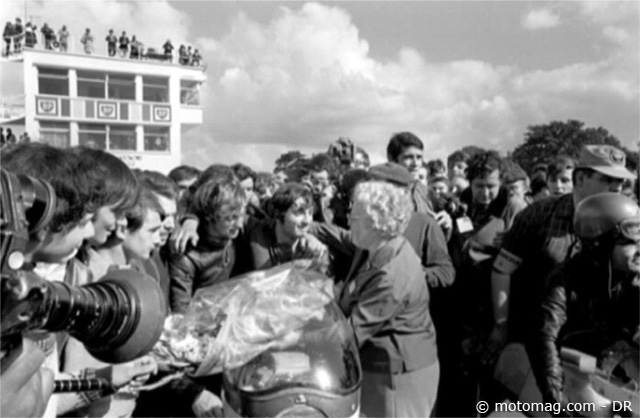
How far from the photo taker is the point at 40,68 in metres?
37.0

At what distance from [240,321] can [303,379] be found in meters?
0.29

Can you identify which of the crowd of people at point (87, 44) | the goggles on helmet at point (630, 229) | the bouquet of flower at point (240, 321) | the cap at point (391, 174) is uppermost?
the crowd of people at point (87, 44)

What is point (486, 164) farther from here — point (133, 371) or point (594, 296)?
point (133, 371)

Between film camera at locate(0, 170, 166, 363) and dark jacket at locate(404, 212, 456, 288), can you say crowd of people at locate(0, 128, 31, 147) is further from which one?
dark jacket at locate(404, 212, 456, 288)

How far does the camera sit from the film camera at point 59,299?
115 cm

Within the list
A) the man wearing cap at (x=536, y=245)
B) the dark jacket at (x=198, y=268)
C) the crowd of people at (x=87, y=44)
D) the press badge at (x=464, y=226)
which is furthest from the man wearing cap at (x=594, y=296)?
the crowd of people at (x=87, y=44)

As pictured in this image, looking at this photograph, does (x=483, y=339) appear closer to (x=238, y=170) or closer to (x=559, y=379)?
(x=559, y=379)

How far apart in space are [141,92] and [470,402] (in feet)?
127

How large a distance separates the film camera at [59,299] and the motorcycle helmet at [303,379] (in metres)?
0.43

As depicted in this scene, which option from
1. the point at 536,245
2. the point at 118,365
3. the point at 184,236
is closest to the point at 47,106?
the point at 184,236

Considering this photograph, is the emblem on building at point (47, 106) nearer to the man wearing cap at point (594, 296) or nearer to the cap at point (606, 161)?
the cap at point (606, 161)

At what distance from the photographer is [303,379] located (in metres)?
1.80

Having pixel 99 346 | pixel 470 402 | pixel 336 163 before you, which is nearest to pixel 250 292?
pixel 99 346

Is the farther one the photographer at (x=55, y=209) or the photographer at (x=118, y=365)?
the photographer at (x=118, y=365)
